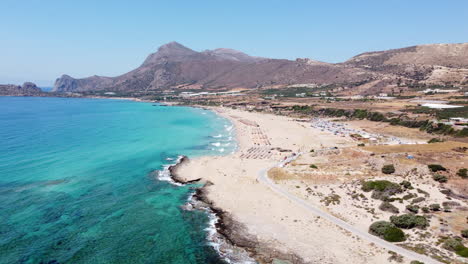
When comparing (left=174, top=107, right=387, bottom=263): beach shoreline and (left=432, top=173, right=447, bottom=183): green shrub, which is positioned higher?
(left=432, top=173, right=447, bottom=183): green shrub

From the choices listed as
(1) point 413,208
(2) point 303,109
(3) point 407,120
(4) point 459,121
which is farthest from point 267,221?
(2) point 303,109

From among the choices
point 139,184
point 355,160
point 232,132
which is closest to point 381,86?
point 232,132

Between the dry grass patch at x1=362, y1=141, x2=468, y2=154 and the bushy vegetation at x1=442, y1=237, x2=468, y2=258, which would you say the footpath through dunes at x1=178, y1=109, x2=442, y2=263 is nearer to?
the bushy vegetation at x1=442, y1=237, x2=468, y2=258

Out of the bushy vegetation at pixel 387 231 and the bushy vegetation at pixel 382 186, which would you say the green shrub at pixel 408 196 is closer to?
the bushy vegetation at pixel 382 186

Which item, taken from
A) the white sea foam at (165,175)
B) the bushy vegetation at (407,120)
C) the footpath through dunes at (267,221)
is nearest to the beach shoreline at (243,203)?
the footpath through dunes at (267,221)

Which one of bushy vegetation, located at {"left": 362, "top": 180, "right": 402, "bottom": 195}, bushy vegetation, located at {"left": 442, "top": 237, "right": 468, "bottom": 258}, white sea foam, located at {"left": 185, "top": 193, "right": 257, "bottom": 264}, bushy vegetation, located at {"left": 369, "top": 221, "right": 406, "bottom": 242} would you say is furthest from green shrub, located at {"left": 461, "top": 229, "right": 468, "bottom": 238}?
white sea foam, located at {"left": 185, "top": 193, "right": 257, "bottom": 264}
